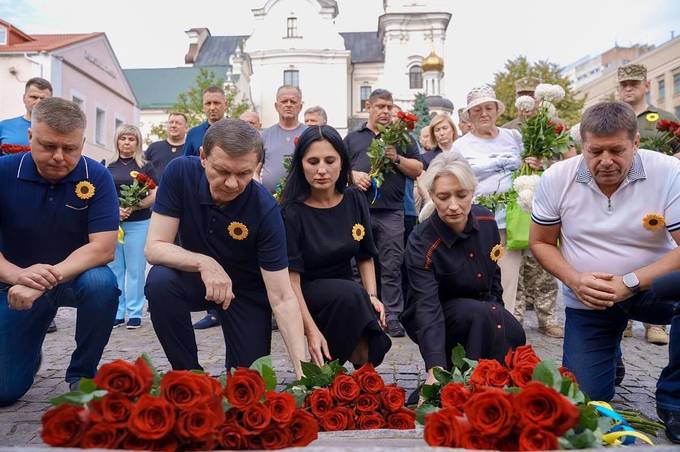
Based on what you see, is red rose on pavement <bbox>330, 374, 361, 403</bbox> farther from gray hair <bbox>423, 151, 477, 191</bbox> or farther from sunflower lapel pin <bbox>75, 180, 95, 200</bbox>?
sunflower lapel pin <bbox>75, 180, 95, 200</bbox>

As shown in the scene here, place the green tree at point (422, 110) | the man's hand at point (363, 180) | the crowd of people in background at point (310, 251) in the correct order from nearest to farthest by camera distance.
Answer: the crowd of people in background at point (310, 251) < the man's hand at point (363, 180) < the green tree at point (422, 110)

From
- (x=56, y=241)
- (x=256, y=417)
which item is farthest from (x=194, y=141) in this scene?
(x=256, y=417)

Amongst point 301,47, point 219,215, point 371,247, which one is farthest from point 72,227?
point 301,47

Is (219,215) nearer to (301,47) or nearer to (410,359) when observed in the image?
(410,359)

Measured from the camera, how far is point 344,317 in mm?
4020

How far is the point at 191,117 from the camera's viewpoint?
37.5 m

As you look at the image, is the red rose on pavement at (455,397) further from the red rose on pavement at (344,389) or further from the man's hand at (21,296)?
the man's hand at (21,296)

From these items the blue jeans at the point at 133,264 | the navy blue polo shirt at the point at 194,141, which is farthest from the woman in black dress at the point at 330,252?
the blue jeans at the point at 133,264

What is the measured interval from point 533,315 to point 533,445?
6140 mm

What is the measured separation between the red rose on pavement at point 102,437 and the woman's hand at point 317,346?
1916 millimetres

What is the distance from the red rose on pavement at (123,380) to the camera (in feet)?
6.55

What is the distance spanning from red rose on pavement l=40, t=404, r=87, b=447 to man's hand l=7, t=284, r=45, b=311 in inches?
69.9

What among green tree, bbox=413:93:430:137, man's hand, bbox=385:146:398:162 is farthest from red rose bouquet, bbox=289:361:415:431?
green tree, bbox=413:93:430:137

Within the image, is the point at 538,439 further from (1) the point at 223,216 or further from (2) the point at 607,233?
(1) the point at 223,216
